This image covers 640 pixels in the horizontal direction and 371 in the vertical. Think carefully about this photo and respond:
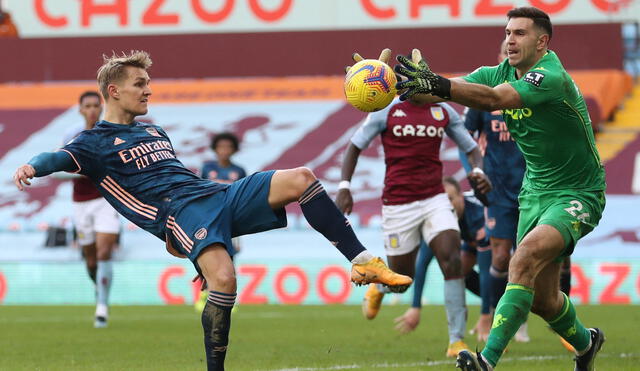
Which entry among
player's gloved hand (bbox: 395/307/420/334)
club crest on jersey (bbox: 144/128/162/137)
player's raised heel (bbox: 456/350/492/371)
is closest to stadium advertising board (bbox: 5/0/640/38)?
player's gloved hand (bbox: 395/307/420/334)

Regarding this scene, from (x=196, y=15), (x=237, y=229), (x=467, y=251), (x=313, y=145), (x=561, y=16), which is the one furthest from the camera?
(x=196, y=15)

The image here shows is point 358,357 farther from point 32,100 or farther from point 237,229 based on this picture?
point 32,100

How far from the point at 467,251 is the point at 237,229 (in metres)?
5.99

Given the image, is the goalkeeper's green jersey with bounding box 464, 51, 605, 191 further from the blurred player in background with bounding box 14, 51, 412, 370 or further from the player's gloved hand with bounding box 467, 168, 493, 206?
the player's gloved hand with bounding box 467, 168, 493, 206

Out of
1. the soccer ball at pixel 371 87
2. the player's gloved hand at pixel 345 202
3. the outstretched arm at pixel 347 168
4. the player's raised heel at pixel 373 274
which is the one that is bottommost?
the player's gloved hand at pixel 345 202

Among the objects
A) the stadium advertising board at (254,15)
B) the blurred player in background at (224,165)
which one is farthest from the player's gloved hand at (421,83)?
the stadium advertising board at (254,15)

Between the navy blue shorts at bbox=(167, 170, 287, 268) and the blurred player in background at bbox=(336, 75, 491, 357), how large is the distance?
2708 mm

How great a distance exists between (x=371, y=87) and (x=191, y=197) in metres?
1.31

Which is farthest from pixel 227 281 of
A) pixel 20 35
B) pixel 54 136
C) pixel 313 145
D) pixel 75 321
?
pixel 20 35

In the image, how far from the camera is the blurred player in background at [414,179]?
31.1ft

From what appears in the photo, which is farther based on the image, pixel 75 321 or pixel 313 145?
pixel 313 145

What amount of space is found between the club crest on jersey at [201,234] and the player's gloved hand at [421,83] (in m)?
1.53

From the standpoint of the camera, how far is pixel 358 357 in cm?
873

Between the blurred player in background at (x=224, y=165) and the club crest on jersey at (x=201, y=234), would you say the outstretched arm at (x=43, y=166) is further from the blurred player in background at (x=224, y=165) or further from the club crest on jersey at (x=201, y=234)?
the blurred player in background at (x=224, y=165)
